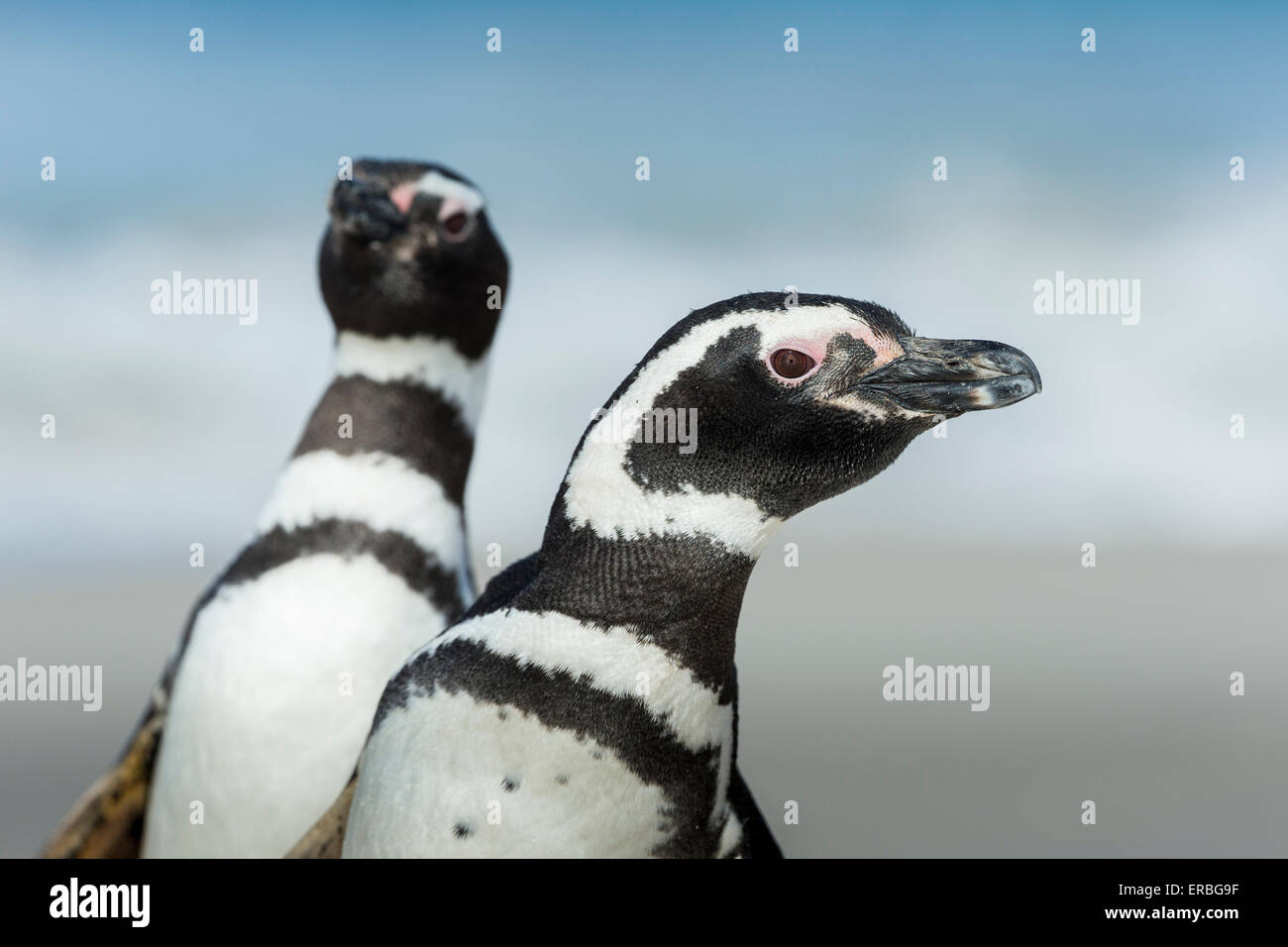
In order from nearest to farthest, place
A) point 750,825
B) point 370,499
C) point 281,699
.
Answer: point 750,825 → point 281,699 → point 370,499

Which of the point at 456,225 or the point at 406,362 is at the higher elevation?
the point at 456,225

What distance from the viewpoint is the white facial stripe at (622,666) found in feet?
6.61

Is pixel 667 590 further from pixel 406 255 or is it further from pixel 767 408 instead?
pixel 406 255

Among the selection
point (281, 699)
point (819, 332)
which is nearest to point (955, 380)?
point (819, 332)

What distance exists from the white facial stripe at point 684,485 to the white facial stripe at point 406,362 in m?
1.31

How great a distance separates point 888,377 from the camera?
6.66 feet

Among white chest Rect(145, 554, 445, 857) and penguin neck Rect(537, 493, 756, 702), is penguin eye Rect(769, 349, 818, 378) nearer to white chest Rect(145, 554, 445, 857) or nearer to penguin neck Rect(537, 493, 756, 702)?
penguin neck Rect(537, 493, 756, 702)

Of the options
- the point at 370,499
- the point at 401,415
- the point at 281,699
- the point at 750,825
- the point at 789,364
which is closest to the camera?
the point at 789,364

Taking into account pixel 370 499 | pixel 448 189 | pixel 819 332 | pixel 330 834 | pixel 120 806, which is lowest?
pixel 120 806

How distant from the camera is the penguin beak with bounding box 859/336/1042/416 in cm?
201

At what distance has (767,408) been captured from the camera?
6.59 ft

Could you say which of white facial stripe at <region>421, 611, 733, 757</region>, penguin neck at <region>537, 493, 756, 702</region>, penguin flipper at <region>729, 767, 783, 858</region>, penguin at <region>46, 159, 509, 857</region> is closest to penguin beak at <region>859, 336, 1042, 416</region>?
penguin neck at <region>537, 493, 756, 702</region>

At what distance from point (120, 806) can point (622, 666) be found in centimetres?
171

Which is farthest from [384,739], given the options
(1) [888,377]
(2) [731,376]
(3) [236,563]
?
(3) [236,563]
